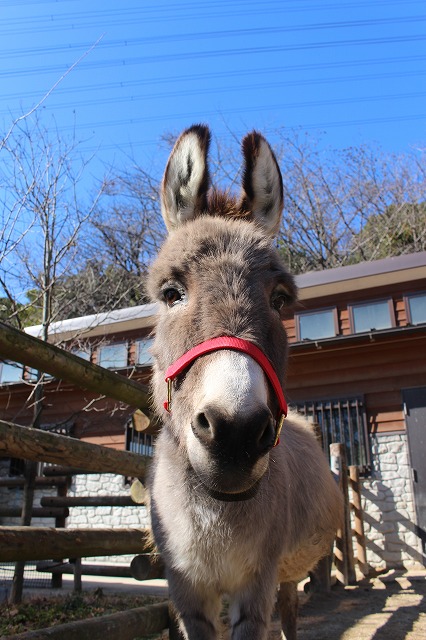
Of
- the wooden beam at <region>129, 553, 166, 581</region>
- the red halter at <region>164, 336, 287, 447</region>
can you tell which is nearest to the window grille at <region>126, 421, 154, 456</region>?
the wooden beam at <region>129, 553, 166, 581</region>

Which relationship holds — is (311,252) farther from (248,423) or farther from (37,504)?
(248,423)

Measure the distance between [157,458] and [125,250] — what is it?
24.5 metres

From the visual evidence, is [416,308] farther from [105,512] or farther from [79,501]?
[105,512]

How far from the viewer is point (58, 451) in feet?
10.3

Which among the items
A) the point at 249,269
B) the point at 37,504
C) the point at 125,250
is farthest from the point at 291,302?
the point at 125,250

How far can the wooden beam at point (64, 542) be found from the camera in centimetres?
267

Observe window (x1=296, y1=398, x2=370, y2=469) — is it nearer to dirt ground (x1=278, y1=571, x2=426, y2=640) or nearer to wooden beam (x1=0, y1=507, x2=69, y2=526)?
dirt ground (x1=278, y1=571, x2=426, y2=640)

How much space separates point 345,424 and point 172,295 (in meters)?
9.99

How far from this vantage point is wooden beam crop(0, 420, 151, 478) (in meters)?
2.80

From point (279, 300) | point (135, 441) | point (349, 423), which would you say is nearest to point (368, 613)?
point (279, 300)

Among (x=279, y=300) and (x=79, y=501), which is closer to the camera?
(x=279, y=300)

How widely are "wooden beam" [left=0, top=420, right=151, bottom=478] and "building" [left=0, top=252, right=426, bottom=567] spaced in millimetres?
5200

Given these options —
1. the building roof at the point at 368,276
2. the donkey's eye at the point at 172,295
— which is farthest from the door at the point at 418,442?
the donkey's eye at the point at 172,295

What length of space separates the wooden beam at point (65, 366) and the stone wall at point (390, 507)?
7.98 m
